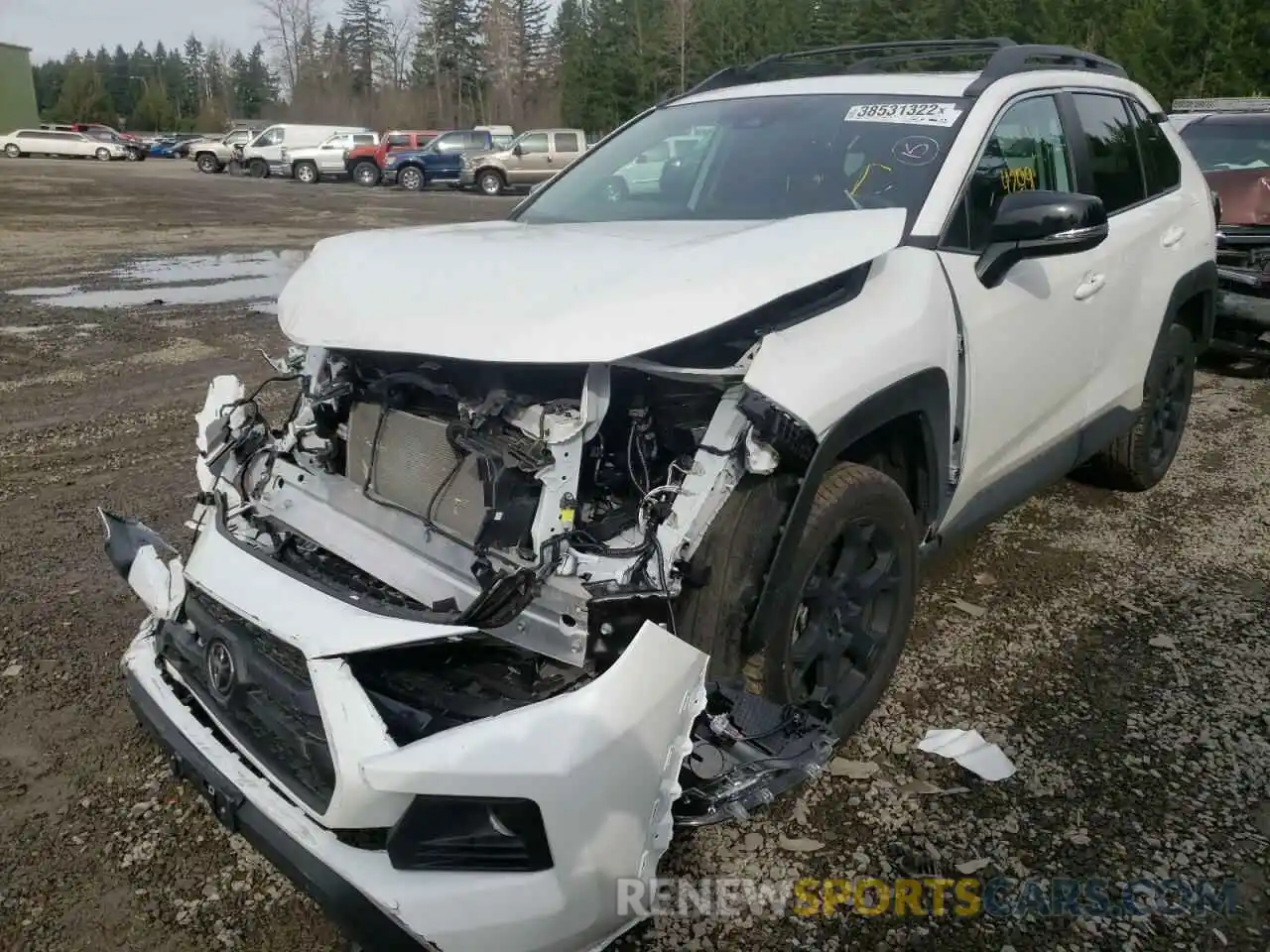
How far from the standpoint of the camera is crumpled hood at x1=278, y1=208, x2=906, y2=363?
2.20m

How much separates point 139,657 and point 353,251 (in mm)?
1208

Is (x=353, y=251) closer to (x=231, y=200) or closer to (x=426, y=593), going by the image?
(x=426, y=593)

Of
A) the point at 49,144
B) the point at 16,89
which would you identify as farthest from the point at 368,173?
the point at 16,89

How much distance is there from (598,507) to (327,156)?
34007 mm

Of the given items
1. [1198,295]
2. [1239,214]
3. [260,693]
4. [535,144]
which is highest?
[535,144]

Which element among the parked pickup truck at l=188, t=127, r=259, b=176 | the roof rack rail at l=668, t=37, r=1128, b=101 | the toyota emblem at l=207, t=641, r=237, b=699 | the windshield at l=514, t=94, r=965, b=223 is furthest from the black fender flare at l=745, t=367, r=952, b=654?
the parked pickup truck at l=188, t=127, r=259, b=176

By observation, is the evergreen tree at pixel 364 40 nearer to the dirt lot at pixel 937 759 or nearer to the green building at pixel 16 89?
the green building at pixel 16 89

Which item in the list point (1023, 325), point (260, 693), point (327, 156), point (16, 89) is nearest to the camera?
point (260, 693)

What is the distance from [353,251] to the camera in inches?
110

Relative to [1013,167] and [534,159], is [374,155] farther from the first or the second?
[1013,167]

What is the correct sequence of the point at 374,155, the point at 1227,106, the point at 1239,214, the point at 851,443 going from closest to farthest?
the point at 851,443 → the point at 1239,214 → the point at 1227,106 → the point at 374,155

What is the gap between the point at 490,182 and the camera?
28.5 meters

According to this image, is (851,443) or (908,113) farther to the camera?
(908,113)

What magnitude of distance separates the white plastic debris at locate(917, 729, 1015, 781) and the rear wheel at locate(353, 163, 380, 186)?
32.2 metres
